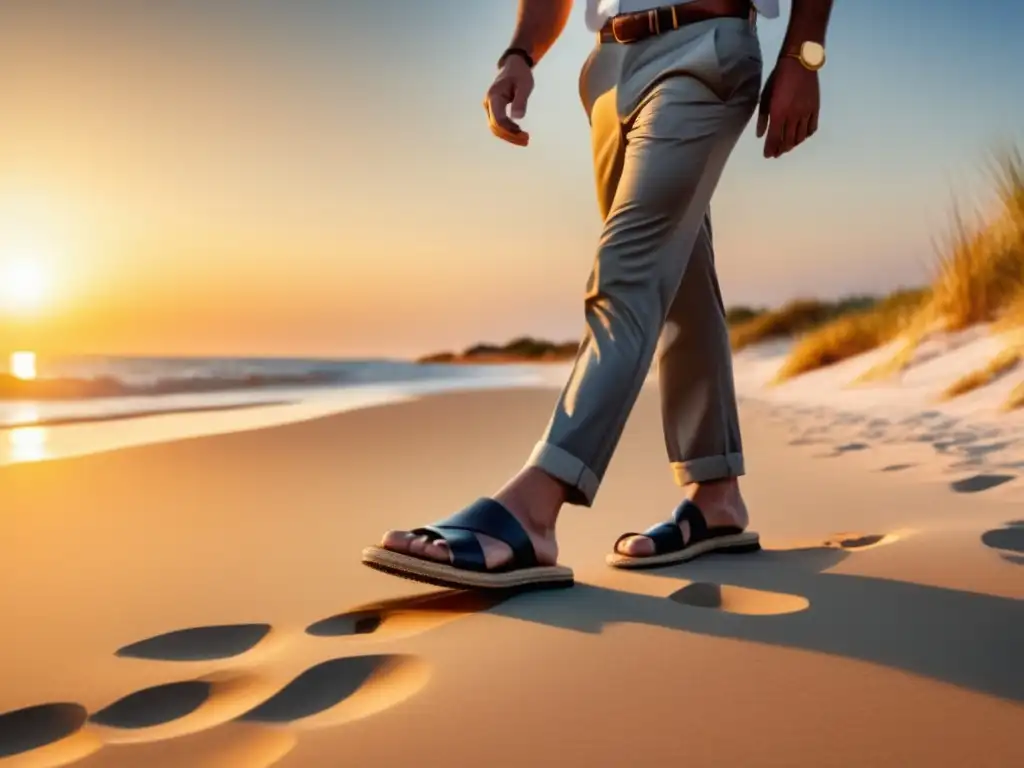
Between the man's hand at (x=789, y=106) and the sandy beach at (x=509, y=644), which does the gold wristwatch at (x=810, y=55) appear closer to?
the man's hand at (x=789, y=106)

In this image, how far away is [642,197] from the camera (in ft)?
4.69

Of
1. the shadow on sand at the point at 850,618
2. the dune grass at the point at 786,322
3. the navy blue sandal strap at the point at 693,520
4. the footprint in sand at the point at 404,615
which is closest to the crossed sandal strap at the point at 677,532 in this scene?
the navy blue sandal strap at the point at 693,520

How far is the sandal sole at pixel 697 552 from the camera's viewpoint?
1.46 metres

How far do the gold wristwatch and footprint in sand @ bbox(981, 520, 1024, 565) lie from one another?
2.63ft

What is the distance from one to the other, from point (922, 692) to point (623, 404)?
24.4 inches

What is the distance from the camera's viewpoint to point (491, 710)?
0.86 m

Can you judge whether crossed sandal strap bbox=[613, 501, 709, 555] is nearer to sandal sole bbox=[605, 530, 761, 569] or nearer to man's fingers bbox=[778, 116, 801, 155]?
sandal sole bbox=[605, 530, 761, 569]

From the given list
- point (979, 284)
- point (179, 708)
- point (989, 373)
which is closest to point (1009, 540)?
point (179, 708)

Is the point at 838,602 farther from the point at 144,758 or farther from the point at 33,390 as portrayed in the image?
the point at 33,390

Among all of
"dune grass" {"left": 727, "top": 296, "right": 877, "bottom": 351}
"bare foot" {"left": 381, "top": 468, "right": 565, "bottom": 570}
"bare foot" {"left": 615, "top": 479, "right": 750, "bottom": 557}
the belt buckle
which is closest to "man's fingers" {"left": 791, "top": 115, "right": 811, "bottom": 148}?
the belt buckle

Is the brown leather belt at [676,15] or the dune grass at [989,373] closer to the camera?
the brown leather belt at [676,15]

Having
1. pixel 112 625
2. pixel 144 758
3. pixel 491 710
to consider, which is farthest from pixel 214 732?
pixel 112 625

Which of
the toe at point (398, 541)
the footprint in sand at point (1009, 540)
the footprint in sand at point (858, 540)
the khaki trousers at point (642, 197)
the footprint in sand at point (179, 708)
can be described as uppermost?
the khaki trousers at point (642, 197)

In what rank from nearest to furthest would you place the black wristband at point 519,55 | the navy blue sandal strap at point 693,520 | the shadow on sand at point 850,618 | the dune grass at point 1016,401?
the shadow on sand at point 850,618 < the navy blue sandal strap at point 693,520 < the black wristband at point 519,55 < the dune grass at point 1016,401
